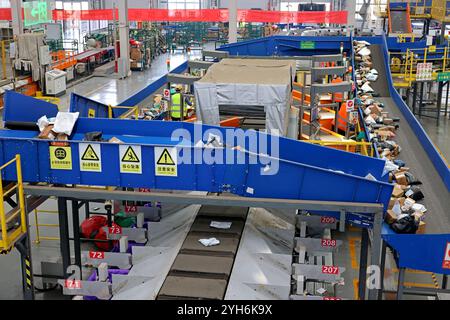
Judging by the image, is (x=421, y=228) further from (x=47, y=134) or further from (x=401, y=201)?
(x=47, y=134)

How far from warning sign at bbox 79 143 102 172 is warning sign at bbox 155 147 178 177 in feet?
2.57

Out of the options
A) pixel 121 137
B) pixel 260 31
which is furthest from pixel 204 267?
pixel 260 31

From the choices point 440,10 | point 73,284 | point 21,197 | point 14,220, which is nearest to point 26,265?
point 14,220

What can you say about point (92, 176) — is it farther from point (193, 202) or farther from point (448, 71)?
point (448, 71)

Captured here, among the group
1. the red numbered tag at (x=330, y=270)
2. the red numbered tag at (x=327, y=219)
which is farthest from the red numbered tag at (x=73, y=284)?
the red numbered tag at (x=327, y=219)

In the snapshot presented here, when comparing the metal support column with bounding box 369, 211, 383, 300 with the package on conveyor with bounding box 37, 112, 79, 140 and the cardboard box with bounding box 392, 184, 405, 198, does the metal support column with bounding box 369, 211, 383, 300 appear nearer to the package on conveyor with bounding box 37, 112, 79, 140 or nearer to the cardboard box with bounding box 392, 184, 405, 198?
the cardboard box with bounding box 392, 184, 405, 198

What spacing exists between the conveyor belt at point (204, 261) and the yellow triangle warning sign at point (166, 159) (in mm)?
1202

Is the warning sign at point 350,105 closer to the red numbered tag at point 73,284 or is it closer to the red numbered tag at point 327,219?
the red numbered tag at point 327,219

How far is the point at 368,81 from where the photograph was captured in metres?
18.0

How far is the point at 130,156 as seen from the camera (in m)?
7.51

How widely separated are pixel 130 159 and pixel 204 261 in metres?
1.64

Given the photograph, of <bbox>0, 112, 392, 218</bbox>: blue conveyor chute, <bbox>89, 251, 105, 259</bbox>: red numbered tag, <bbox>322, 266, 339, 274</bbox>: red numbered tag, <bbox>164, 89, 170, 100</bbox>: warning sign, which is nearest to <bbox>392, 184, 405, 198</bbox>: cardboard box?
<bbox>0, 112, 392, 218</bbox>: blue conveyor chute

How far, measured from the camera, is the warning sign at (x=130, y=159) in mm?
7477

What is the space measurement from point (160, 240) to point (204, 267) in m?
1.37
